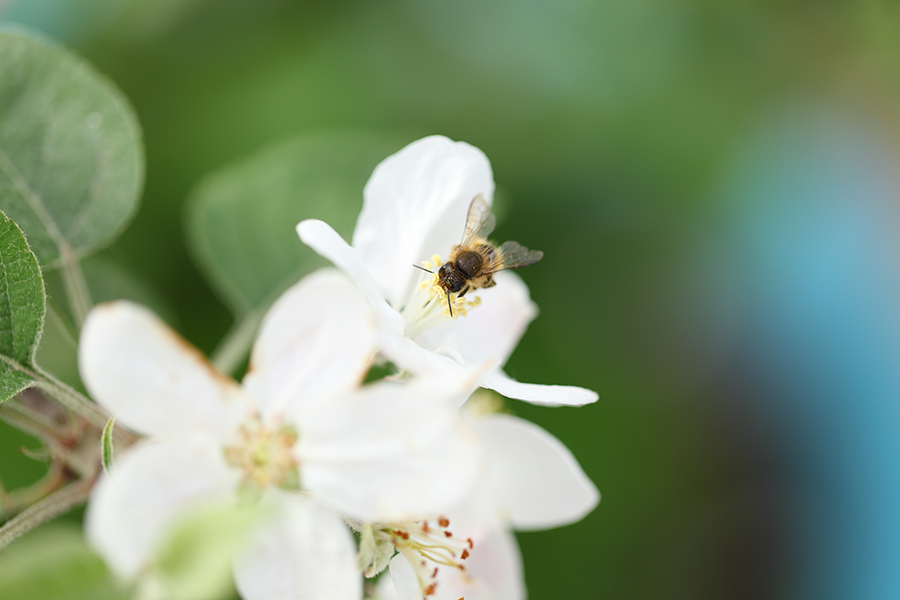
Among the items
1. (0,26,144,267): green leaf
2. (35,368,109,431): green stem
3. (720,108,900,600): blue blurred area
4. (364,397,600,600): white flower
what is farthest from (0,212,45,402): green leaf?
(720,108,900,600): blue blurred area

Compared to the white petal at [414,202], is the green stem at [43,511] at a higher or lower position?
lower

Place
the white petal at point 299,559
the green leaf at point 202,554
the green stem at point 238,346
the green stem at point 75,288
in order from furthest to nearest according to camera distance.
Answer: the green stem at point 238,346
the green stem at point 75,288
the white petal at point 299,559
the green leaf at point 202,554

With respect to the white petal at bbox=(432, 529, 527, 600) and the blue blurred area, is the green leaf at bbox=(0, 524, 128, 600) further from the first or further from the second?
the blue blurred area

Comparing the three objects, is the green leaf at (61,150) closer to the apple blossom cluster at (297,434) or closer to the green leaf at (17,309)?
the green leaf at (17,309)

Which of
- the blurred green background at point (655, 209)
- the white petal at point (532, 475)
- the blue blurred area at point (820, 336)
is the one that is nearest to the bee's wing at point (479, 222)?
the white petal at point (532, 475)

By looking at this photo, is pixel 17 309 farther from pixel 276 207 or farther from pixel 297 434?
pixel 276 207

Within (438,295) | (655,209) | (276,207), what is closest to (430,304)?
(438,295)
